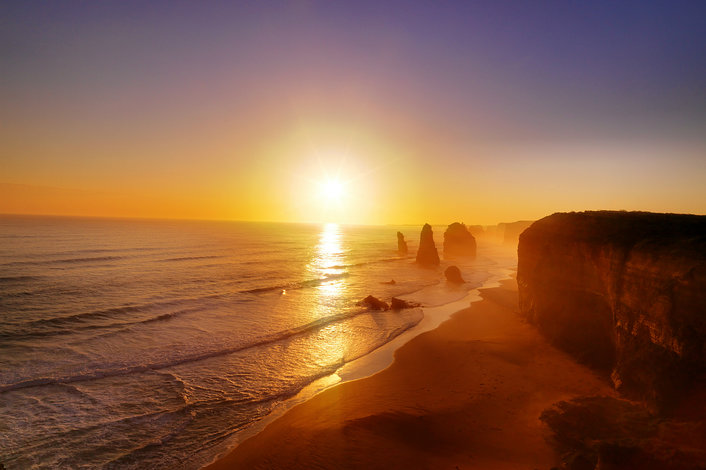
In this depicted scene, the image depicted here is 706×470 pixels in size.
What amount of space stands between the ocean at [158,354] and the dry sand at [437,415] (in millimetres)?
2637

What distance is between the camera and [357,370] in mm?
17219

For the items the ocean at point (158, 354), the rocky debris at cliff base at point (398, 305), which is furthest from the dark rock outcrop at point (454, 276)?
the rocky debris at cliff base at point (398, 305)

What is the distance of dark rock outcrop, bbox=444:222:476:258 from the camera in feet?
266

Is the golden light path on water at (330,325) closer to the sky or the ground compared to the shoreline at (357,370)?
closer to the ground

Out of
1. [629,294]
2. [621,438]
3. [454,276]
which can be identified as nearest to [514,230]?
[454,276]

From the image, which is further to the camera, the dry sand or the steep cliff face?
the steep cliff face

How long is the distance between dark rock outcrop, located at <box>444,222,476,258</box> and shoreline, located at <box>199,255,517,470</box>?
167 ft

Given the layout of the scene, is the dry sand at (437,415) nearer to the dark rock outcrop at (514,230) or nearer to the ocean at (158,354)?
the ocean at (158,354)

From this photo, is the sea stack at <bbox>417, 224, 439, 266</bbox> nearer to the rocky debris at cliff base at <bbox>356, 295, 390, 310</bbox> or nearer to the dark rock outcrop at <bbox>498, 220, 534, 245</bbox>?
the rocky debris at cliff base at <bbox>356, 295, 390, 310</bbox>

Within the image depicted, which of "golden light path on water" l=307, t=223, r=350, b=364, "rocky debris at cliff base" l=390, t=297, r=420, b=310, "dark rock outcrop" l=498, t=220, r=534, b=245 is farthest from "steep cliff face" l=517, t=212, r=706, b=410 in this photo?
"dark rock outcrop" l=498, t=220, r=534, b=245

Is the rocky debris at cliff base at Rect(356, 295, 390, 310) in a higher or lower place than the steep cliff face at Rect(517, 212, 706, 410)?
lower

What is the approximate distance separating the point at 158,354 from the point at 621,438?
22.0 m

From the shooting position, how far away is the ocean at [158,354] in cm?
1118

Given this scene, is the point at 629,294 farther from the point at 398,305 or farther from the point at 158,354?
the point at 158,354
